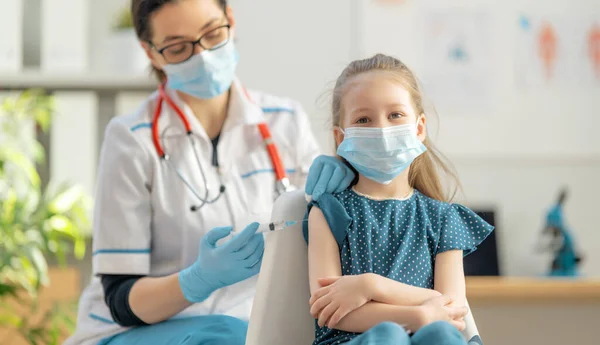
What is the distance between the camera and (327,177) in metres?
1.58

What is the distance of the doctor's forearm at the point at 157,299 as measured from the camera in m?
1.76

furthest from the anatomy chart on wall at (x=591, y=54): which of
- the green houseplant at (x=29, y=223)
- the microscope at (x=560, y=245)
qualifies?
the green houseplant at (x=29, y=223)

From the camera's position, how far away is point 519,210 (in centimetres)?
398

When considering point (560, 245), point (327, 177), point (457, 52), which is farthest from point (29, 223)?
point (560, 245)

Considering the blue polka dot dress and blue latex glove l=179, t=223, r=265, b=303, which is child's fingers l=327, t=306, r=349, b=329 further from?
blue latex glove l=179, t=223, r=265, b=303

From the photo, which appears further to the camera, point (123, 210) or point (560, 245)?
point (560, 245)

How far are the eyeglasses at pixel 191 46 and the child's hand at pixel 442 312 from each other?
949 mm

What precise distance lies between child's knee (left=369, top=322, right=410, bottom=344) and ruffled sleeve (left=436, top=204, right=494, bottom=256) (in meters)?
0.31

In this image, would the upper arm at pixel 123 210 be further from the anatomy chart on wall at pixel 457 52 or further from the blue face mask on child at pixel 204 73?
the anatomy chart on wall at pixel 457 52

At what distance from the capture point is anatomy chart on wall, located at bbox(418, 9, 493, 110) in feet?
13.1

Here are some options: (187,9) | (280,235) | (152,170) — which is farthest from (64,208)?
(280,235)

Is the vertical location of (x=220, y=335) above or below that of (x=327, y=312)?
below

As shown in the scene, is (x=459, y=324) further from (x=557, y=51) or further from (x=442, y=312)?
(x=557, y=51)

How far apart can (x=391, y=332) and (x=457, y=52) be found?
119 inches
